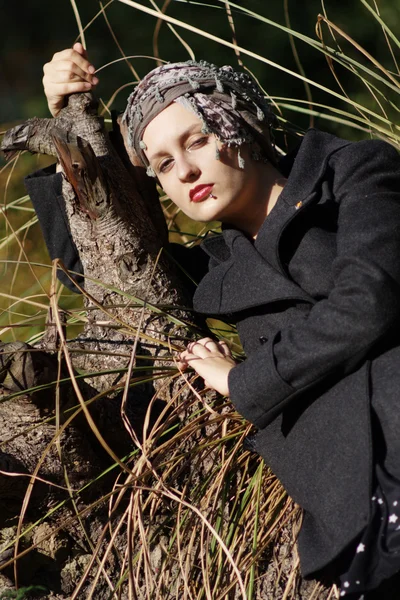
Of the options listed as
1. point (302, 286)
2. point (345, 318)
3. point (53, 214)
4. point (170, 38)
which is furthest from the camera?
point (170, 38)

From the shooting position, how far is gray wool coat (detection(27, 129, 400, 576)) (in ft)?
3.96

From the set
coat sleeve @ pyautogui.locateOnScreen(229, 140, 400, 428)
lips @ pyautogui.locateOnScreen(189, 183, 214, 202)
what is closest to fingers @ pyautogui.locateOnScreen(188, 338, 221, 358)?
coat sleeve @ pyautogui.locateOnScreen(229, 140, 400, 428)

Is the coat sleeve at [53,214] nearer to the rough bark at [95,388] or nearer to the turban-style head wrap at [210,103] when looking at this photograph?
the rough bark at [95,388]

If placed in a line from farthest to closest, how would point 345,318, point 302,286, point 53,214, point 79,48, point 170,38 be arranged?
point 170,38 → point 53,214 → point 79,48 → point 302,286 → point 345,318

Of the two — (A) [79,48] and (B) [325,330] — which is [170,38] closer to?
(A) [79,48]

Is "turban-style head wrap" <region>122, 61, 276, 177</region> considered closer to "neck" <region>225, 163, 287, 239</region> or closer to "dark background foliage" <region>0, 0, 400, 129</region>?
"neck" <region>225, 163, 287, 239</region>

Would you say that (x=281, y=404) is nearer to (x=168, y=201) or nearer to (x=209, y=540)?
(x=209, y=540)

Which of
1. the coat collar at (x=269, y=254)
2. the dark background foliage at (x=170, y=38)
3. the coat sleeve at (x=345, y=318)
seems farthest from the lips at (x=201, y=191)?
the dark background foliage at (x=170, y=38)

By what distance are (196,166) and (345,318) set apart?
40cm

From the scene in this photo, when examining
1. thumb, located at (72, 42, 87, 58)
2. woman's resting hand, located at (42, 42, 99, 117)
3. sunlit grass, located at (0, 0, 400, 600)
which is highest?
thumb, located at (72, 42, 87, 58)

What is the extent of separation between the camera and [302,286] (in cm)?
138

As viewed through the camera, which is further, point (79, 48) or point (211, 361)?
point (79, 48)

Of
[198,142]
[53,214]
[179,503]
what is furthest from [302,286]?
[53,214]

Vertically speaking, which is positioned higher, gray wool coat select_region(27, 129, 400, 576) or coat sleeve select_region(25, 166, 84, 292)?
coat sleeve select_region(25, 166, 84, 292)
